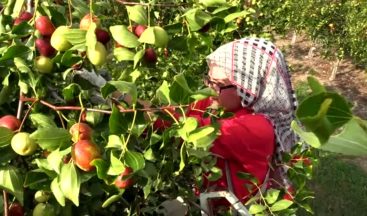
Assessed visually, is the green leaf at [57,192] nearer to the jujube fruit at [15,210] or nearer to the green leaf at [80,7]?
the jujube fruit at [15,210]

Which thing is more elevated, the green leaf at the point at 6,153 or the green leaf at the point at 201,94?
the green leaf at the point at 201,94

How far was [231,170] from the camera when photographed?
2043mm

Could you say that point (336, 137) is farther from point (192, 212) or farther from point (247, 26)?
point (247, 26)

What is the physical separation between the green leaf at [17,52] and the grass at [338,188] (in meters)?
3.98

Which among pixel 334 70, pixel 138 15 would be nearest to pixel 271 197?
pixel 138 15

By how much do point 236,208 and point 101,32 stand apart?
0.80 meters

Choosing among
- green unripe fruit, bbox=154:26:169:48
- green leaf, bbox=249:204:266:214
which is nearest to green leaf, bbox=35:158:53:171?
green unripe fruit, bbox=154:26:169:48

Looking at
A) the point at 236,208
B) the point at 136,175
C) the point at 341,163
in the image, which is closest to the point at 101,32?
the point at 136,175

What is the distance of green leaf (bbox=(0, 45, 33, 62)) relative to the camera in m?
1.02

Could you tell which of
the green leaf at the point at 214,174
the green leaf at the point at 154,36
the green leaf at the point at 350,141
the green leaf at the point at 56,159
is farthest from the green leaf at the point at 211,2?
the green leaf at the point at 350,141

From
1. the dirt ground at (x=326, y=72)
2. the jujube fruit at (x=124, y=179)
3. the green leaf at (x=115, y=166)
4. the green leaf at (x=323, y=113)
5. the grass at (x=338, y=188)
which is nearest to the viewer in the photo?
the green leaf at (x=323, y=113)

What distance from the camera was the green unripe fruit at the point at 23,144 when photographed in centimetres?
96

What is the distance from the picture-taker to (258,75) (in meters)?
2.01

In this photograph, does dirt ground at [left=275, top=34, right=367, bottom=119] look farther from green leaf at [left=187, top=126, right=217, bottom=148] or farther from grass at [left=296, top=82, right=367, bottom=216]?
green leaf at [left=187, top=126, right=217, bottom=148]
